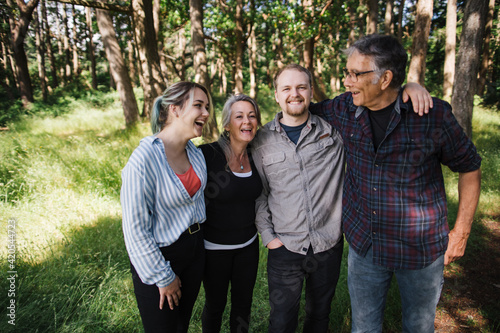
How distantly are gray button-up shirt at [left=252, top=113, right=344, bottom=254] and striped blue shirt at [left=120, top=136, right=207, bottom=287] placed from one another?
0.72 m

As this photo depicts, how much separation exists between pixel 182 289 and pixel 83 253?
7.67ft

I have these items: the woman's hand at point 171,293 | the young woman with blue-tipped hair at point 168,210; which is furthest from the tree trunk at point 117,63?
the woman's hand at point 171,293

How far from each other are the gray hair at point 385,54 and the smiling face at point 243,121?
35.8 inches

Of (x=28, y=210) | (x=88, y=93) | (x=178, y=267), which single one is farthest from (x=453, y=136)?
(x=88, y=93)

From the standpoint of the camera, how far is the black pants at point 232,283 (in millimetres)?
2332

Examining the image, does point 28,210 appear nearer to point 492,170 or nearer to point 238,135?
point 238,135

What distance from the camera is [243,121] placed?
2.32 metres

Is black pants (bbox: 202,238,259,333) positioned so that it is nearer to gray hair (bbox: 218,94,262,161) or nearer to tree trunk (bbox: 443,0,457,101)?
gray hair (bbox: 218,94,262,161)

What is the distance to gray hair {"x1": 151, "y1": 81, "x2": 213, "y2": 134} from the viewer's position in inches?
78.5

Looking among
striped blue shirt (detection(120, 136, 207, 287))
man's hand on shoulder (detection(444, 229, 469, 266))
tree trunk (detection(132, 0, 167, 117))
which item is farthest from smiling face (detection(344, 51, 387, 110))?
tree trunk (detection(132, 0, 167, 117))

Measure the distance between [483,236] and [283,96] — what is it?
4.39 meters

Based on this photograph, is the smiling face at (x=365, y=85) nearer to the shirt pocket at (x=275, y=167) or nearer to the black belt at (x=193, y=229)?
Result: the shirt pocket at (x=275, y=167)

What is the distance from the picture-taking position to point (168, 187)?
72.3 inches

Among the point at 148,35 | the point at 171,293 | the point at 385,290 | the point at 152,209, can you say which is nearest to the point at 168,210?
the point at 152,209
